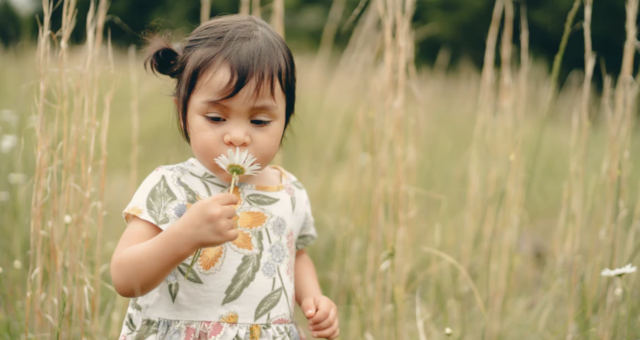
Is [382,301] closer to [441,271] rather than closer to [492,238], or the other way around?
[492,238]

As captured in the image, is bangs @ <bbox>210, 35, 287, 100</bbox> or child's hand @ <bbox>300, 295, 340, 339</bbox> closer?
bangs @ <bbox>210, 35, 287, 100</bbox>

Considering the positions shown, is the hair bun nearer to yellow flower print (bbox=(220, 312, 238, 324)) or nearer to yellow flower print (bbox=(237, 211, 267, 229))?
yellow flower print (bbox=(237, 211, 267, 229))

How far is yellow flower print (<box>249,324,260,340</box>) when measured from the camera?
3.75 feet

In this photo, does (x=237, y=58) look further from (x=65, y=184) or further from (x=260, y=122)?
(x=65, y=184)

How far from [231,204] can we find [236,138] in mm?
147

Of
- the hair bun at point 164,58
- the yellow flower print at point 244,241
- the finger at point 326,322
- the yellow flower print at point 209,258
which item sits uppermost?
the hair bun at point 164,58

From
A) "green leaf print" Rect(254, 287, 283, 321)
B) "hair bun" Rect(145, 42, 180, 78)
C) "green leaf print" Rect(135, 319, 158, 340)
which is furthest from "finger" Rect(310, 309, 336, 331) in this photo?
"hair bun" Rect(145, 42, 180, 78)

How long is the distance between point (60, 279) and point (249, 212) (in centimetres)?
47

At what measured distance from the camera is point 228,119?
1105mm

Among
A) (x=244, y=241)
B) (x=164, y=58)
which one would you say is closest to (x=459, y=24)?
(x=164, y=58)

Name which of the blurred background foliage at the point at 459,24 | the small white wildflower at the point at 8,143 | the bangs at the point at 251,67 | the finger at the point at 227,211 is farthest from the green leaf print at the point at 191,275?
the blurred background foliage at the point at 459,24

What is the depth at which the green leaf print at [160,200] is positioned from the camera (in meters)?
1.09

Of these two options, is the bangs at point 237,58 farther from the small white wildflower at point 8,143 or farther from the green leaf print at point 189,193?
the small white wildflower at point 8,143

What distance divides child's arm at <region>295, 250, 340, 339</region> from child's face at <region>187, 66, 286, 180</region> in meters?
0.33
